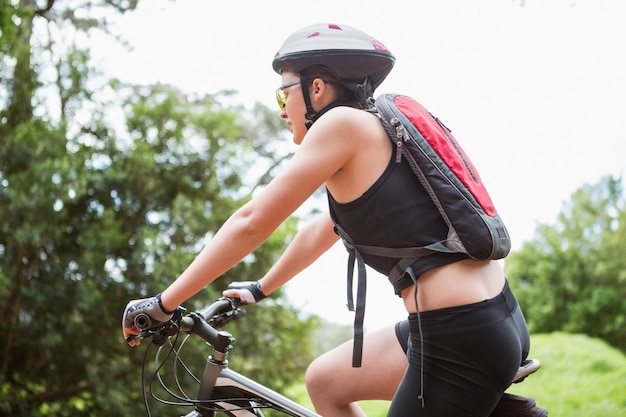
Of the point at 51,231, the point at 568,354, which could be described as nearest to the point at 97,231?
the point at 51,231

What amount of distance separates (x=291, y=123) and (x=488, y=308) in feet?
2.32

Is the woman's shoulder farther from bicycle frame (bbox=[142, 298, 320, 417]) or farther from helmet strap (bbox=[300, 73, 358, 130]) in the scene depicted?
bicycle frame (bbox=[142, 298, 320, 417])

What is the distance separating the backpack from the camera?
167 centimetres

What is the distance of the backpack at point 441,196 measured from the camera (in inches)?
65.8

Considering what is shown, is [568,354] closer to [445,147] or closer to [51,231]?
[51,231]

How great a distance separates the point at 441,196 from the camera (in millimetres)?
A: 1687

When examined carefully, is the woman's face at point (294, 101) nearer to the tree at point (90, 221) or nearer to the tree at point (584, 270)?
the tree at point (90, 221)

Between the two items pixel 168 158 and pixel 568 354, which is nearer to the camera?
pixel 168 158

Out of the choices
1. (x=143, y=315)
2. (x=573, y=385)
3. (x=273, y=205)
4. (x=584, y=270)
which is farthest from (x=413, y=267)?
(x=584, y=270)

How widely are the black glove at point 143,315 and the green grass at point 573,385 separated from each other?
4238mm

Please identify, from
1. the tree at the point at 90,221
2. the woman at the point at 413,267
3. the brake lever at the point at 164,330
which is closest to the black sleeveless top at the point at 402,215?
the woman at the point at 413,267

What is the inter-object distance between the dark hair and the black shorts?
60 centimetres

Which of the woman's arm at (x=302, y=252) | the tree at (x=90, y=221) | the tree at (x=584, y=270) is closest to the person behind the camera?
the woman's arm at (x=302, y=252)

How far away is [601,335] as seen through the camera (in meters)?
16.0
